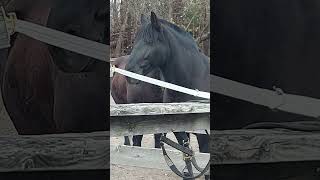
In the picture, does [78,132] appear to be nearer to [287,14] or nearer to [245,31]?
[245,31]

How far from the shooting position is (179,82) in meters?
2.48

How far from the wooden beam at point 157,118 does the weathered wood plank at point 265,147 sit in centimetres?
86

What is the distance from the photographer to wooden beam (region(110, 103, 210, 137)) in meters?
2.34

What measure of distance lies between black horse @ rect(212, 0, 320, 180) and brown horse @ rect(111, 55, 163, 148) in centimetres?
102

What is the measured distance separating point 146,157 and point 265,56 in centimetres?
141

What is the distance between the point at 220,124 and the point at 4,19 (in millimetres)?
798

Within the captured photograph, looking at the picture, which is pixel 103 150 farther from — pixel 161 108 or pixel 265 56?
pixel 161 108

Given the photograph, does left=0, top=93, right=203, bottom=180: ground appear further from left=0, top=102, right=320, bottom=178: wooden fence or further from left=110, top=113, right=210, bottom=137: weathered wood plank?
left=0, top=102, right=320, bottom=178: wooden fence

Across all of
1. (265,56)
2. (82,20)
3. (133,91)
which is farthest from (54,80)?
(133,91)

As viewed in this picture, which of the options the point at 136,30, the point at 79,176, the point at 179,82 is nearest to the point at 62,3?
the point at 79,176

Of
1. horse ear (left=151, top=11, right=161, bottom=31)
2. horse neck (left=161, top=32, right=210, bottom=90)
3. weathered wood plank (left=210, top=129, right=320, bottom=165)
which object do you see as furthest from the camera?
horse neck (left=161, top=32, right=210, bottom=90)


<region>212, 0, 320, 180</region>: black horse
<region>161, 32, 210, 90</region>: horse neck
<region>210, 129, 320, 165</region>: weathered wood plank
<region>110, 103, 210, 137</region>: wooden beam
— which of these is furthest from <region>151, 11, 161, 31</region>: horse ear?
<region>210, 129, 320, 165</region>: weathered wood plank

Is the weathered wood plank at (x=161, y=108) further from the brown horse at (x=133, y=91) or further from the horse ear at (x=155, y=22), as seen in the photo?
the horse ear at (x=155, y=22)

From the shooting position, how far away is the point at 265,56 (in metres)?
1.44
